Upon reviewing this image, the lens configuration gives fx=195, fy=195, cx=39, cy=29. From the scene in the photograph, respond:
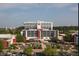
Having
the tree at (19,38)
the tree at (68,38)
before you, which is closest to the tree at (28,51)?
the tree at (19,38)

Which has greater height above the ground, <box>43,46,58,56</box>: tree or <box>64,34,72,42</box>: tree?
<box>64,34,72,42</box>: tree

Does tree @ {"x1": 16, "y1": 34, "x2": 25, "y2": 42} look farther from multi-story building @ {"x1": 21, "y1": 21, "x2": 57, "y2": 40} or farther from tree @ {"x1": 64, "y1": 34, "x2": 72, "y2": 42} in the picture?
tree @ {"x1": 64, "y1": 34, "x2": 72, "y2": 42}

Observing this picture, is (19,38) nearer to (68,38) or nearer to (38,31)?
(38,31)

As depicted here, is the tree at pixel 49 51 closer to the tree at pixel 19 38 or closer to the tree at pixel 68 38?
the tree at pixel 68 38

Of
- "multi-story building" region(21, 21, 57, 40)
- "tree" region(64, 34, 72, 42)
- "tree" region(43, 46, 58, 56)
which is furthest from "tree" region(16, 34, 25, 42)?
"tree" region(64, 34, 72, 42)

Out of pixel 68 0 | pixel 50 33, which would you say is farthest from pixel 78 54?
pixel 68 0

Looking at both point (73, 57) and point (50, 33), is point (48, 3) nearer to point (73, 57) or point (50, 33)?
point (50, 33)

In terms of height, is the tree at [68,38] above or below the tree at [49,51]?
above

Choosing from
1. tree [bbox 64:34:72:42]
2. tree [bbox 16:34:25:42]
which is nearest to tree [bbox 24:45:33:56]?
tree [bbox 16:34:25:42]

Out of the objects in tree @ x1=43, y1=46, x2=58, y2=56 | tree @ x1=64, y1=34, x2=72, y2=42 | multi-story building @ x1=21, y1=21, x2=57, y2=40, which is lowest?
tree @ x1=43, y1=46, x2=58, y2=56
